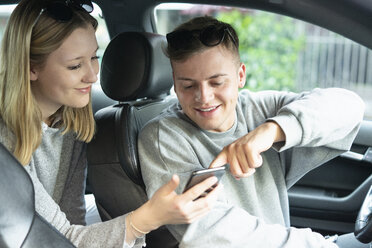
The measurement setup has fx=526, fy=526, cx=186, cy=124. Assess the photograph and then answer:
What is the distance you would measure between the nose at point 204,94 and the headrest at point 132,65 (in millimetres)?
303

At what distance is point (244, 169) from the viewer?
1504 millimetres

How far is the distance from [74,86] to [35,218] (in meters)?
0.62

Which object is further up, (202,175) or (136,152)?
(202,175)

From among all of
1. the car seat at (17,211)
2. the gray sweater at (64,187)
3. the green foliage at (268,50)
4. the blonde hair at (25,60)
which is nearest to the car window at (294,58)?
the green foliage at (268,50)

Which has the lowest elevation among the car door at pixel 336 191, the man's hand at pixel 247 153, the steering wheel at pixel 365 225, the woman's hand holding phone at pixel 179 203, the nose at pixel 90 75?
the car door at pixel 336 191

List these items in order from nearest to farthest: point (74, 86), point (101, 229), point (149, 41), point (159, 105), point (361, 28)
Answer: point (361, 28), point (101, 229), point (74, 86), point (149, 41), point (159, 105)

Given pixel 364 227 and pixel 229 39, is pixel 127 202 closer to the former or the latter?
pixel 229 39

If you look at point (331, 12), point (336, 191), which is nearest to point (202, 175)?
point (331, 12)

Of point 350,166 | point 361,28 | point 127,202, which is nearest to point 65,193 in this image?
point 127,202

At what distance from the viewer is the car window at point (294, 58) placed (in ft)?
14.4

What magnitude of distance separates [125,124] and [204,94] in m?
0.34

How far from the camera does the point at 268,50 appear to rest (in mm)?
4500

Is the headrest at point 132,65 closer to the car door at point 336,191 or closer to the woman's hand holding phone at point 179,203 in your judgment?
the woman's hand holding phone at point 179,203

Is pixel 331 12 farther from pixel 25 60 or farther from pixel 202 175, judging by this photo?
pixel 25 60
